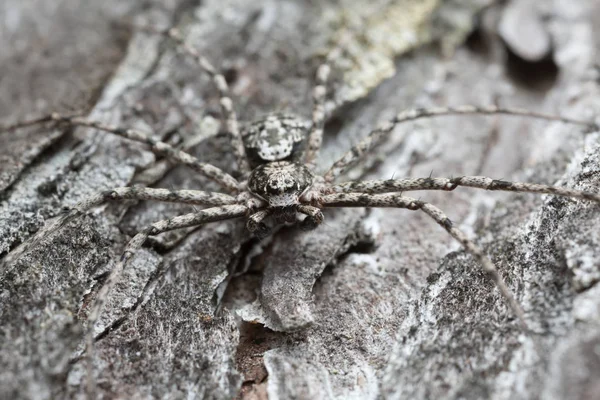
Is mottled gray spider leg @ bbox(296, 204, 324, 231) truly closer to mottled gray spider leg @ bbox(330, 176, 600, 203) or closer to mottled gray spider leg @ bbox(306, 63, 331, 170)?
mottled gray spider leg @ bbox(330, 176, 600, 203)

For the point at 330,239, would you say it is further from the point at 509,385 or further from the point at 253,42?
the point at 253,42

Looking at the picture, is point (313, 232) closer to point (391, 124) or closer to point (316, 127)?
point (316, 127)

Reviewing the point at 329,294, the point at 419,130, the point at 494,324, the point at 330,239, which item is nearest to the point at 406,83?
the point at 419,130

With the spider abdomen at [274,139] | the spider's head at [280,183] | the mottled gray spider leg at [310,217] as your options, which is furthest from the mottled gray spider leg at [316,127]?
the mottled gray spider leg at [310,217]

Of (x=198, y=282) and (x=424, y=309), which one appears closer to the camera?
(x=424, y=309)

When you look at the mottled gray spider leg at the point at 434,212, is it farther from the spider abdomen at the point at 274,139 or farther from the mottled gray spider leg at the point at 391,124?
the spider abdomen at the point at 274,139
